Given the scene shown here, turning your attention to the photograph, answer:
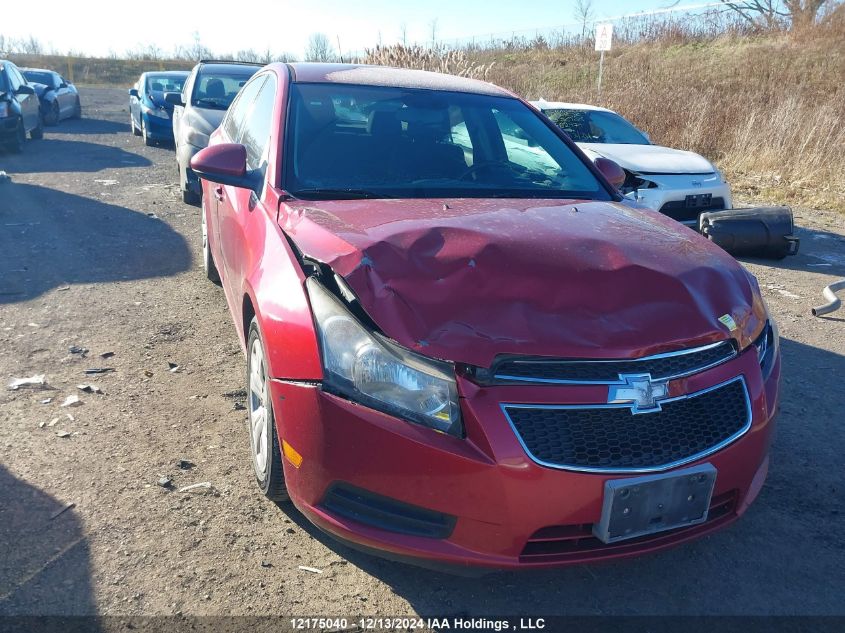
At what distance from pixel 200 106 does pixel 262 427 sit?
7.66m

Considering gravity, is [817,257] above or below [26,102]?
below

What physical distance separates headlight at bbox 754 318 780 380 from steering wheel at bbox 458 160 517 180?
1.49 m

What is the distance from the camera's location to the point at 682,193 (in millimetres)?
7562

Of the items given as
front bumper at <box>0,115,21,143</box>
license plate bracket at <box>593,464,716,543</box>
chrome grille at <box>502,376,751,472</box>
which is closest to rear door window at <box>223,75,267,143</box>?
chrome grille at <box>502,376,751,472</box>

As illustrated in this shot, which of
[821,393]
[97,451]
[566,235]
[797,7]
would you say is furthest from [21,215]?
[797,7]

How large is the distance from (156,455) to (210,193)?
2.27 metres

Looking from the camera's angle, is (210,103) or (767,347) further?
(210,103)

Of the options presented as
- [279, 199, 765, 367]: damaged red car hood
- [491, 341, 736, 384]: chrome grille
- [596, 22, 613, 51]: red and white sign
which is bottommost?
[491, 341, 736, 384]: chrome grille

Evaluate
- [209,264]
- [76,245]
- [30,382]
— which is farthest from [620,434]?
[76,245]

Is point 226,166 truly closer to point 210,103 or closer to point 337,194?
point 337,194

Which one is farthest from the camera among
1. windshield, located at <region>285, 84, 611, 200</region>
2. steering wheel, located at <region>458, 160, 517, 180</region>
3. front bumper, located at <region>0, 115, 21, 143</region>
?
front bumper, located at <region>0, 115, 21, 143</region>

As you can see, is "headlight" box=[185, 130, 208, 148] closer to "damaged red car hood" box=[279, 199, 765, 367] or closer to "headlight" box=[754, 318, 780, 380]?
"damaged red car hood" box=[279, 199, 765, 367]

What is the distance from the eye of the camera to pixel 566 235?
2725 mm

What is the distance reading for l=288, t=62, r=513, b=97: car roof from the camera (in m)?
3.80
